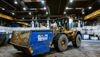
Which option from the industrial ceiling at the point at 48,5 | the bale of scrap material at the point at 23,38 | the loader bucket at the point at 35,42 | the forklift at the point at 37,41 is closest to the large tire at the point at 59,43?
the forklift at the point at 37,41

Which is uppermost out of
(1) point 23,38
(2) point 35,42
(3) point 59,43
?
(1) point 23,38

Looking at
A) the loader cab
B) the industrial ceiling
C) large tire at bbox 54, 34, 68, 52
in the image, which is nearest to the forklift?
large tire at bbox 54, 34, 68, 52

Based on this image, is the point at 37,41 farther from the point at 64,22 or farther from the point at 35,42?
the point at 64,22

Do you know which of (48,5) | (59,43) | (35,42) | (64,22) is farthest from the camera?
(48,5)

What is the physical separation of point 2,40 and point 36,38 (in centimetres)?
496

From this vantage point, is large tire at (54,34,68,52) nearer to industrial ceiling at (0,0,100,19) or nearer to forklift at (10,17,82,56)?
forklift at (10,17,82,56)

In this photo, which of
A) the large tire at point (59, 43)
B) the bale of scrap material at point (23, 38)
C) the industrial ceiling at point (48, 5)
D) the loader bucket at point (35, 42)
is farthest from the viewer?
the industrial ceiling at point (48, 5)

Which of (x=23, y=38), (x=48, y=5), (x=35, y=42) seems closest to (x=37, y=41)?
(x=35, y=42)

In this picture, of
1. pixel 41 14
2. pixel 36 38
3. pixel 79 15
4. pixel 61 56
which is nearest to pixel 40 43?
pixel 36 38

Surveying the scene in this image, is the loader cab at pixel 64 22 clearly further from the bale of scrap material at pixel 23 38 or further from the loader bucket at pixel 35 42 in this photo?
the bale of scrap material at pixel 23 38

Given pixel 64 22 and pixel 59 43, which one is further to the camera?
pixel 64 22

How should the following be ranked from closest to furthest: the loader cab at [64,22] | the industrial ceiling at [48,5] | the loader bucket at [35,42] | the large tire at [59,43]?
Result: 1. the loader bucket at [35,42]
2. the large tire at [59,43]
3. the loader cab at [64,22]
4. the industrial ceiling at [48,5]

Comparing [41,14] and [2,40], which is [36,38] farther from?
[41,14]

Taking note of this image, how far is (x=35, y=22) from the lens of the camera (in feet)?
53.0
